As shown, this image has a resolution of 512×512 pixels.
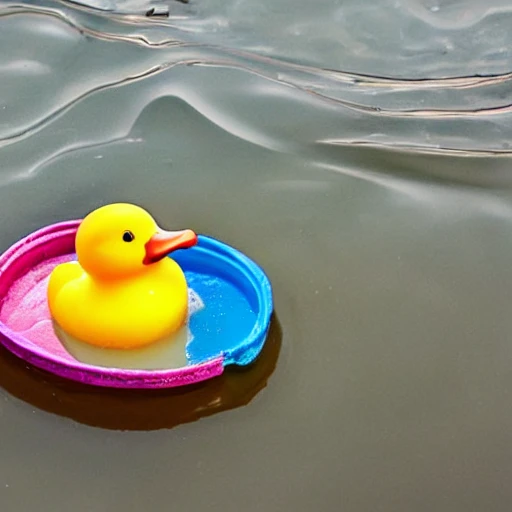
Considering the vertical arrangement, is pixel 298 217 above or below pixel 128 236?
below

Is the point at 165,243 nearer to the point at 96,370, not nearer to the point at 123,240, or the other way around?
the point at 123,240

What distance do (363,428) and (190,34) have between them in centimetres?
143

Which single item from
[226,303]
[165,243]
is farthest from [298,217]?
[165,243]

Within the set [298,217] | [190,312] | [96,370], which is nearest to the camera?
[96,370]

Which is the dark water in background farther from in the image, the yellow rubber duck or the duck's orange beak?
the duck's orange beak

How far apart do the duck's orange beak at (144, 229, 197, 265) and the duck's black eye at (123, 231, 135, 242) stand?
3 centimetres

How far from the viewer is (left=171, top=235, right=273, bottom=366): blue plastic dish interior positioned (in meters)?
1.58

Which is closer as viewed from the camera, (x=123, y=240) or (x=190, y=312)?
(x=123, y=240)

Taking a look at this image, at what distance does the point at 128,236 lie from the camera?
1.51m

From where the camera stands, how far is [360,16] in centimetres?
258

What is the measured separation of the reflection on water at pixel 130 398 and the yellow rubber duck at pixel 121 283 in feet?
0.31

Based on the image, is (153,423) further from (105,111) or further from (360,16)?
(360,16)

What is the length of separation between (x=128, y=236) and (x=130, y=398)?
29cm

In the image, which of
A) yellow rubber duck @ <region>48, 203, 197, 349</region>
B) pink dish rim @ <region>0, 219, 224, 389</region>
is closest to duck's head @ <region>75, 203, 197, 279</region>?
yellow rubber duck @ <region>48, 203, 197, 349</region>
